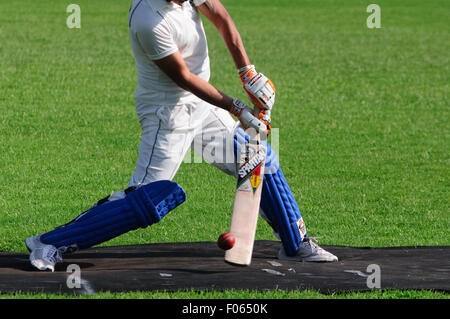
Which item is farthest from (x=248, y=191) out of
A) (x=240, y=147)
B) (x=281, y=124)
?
(x=281, y=124)

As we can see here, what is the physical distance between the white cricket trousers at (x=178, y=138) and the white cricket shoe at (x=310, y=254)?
647 mm

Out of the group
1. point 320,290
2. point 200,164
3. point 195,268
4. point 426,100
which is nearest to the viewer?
point 320,290

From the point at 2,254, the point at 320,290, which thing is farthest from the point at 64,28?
the point at 320,290

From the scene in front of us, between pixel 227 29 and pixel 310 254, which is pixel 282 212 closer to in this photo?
pixel 310 254

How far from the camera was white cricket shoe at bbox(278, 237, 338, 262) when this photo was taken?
5.42 metres

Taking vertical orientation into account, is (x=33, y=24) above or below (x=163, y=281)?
above

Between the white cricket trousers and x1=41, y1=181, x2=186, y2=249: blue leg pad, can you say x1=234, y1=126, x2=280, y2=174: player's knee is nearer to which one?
the white cricket trousers

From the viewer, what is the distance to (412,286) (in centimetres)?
486

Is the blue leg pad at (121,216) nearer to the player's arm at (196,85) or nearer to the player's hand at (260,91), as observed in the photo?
the player's arm at (196,85)

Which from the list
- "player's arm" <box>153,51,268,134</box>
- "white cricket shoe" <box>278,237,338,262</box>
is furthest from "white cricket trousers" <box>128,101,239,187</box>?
A: "white cricket shoe" <box>278,237,338,262</box>

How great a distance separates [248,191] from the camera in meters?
5.15

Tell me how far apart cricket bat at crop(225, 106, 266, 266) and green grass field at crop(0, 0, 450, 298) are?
0.56 meters
